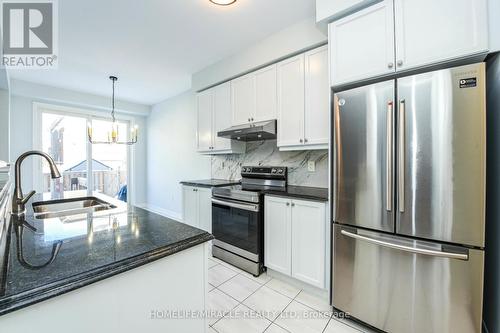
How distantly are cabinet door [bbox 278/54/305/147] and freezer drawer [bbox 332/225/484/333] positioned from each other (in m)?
1.06

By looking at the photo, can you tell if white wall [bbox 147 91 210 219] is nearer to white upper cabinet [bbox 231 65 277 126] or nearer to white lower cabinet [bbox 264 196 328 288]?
white upper cabinet [bbox 231 65 277 126]

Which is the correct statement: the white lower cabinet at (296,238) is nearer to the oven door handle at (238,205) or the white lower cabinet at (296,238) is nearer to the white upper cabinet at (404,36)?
the oven door handle at (238,205)

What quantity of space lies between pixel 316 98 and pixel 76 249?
82.3 inches

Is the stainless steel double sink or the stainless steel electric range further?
the stainless steel electric range

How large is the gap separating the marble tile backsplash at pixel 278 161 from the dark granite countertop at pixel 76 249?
5.86 ft

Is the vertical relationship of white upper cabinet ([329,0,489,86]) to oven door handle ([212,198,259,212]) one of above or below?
above

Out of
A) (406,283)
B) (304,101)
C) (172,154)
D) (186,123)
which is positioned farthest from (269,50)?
(172,154)

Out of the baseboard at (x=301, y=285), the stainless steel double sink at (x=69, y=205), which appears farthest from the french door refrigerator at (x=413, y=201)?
the stainless steel double sink at (x=69, y=205)

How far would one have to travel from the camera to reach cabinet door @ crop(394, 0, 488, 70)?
1.21 metres

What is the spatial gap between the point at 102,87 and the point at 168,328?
4616mm

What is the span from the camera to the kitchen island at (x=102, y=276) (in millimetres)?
589

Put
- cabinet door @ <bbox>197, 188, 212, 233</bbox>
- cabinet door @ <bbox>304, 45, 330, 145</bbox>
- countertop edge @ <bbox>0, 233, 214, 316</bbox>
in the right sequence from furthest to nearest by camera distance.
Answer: cabinet door @ <bbox>197, 188, 212, 233</bbox> < cabinet door @ <bbox>304, 45, 330, 145</bbox> < countertop edge @ <bbox>0, 233, 214, 316</bbox>

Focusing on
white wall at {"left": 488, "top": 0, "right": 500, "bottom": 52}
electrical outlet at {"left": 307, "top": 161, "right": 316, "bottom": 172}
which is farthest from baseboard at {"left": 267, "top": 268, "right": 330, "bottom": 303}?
white wall at {"left": 488, "top": 0, "right": 500, "bottom": 52}

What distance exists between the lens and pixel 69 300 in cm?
64
